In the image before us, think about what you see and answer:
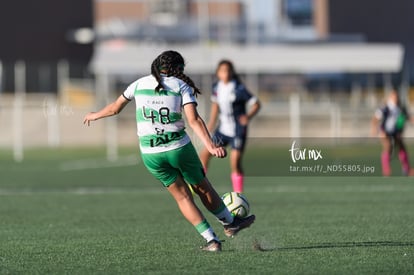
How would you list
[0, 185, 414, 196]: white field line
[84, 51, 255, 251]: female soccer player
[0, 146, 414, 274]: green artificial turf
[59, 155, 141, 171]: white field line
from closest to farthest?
[0, 146, 414, 274]: green artificial turf → [84, 51, 255, 251]: female soccer player → [0, 185, 414, 196]: white field line → [59, 155, 141, 171]: white field line

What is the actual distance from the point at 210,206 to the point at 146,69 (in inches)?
1886

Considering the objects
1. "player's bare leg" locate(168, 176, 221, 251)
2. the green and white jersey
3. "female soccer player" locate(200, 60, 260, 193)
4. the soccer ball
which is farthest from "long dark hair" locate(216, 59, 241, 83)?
the green and white jersey

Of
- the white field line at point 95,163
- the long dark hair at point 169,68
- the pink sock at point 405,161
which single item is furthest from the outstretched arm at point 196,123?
the white field line at point 95,163

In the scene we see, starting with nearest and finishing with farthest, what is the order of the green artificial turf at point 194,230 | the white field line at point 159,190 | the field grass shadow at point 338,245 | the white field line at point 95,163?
1. the green artificial turf at point 194,230
2. the field grass shadow at point 338,245
3. the white field line at point 159,190
4. the white field line at point 95,163

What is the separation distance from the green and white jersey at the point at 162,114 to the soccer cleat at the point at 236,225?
120 cm

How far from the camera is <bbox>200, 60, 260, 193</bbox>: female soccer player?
18703mm

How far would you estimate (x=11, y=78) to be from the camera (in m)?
53.8

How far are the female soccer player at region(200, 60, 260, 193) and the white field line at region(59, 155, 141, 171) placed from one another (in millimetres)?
12591

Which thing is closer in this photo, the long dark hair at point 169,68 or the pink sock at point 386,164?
the long dark hair at point 169,68

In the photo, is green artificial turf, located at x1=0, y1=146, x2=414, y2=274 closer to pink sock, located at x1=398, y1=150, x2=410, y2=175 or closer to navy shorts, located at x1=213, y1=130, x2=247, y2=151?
pink sock, located at x1=398, y1=150, x2=410, y2=175

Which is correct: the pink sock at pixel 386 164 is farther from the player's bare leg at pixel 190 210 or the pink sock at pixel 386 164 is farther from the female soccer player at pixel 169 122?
the female soccer player at pixel 169 122

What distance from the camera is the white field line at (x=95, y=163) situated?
105 ft

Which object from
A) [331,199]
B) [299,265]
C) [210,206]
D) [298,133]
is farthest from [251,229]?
[298,133]

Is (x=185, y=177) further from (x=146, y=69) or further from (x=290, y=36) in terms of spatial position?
(x=290, y=36)
